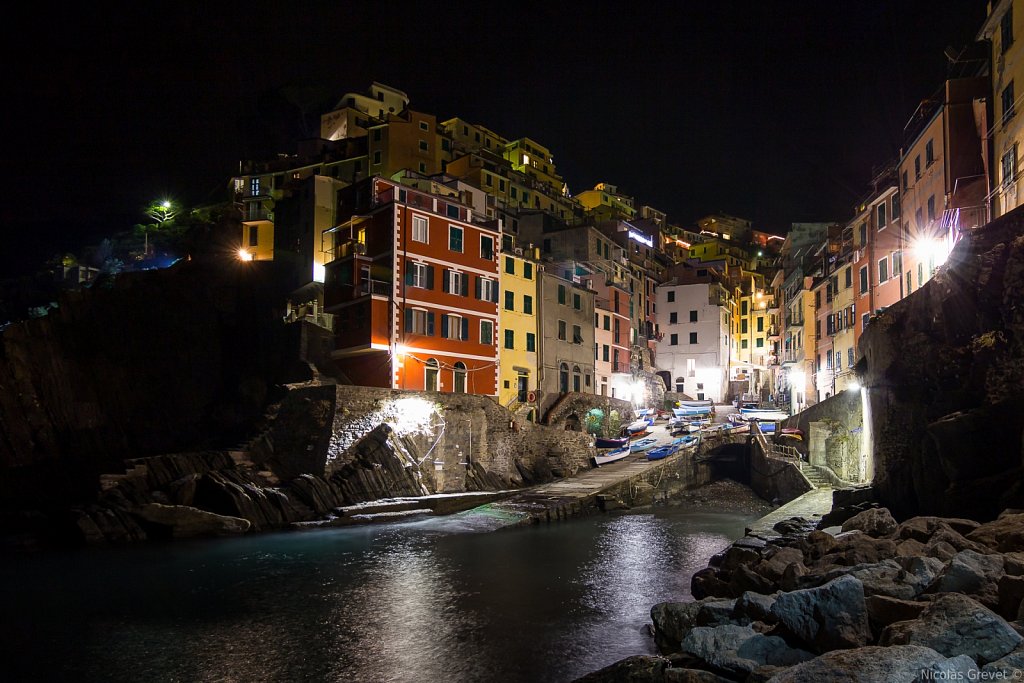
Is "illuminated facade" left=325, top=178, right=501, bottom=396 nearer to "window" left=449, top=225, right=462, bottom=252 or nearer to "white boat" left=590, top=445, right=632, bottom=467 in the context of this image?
"window" left=449, top=225, right=462, bottom=252

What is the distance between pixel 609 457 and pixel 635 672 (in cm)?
3996

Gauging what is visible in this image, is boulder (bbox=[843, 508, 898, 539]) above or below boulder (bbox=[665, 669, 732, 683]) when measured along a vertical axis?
above

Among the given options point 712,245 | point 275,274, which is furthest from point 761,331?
point 275,274

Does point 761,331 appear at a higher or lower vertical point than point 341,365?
higher

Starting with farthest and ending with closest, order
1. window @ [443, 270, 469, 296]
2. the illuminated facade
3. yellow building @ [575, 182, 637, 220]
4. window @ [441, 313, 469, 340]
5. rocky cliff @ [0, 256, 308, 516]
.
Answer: yellow building @ [575, 182, 637, 220], rocky cliff @ [0, 256, 308, 516], window @ [443, 270, 469, 296], window @ [441, 313, 469, 340], the illuminated facade

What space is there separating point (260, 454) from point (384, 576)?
1691 cm

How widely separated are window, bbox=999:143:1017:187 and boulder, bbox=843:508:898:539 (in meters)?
18.9

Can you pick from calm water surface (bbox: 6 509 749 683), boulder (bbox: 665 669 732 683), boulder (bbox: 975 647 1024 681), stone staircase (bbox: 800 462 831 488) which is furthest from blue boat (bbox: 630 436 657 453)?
boulder (bbox: 975 647 1024 681)

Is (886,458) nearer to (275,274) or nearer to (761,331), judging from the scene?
(275,274)

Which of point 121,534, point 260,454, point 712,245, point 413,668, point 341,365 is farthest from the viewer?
point 712,245

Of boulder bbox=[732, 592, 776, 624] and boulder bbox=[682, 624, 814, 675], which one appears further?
boulder bbox=[732, 592, 776, 624]

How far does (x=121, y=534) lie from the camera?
1236 inches

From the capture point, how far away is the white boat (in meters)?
51.1

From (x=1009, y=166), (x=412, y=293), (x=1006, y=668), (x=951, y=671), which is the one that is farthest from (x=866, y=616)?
(x=412, y=293)
